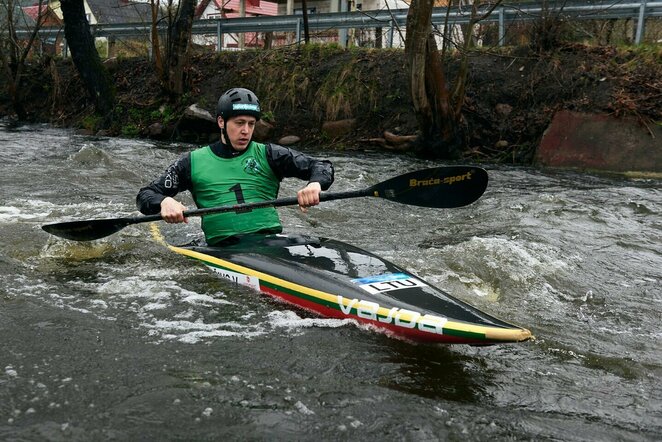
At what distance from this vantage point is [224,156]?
16.6ft

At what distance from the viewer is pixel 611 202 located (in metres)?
7.85

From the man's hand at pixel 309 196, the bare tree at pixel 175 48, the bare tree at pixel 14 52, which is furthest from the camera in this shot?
the bare tree at pixel 14 52

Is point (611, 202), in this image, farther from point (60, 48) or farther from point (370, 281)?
point (60, 48)

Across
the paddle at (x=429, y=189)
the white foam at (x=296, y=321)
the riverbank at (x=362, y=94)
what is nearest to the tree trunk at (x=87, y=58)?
the riverbank at (x=362, y=94)

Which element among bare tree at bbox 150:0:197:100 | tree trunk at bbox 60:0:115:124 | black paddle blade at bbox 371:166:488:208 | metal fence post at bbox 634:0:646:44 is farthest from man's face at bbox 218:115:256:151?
tree trunk at bbox 60:0:115:124

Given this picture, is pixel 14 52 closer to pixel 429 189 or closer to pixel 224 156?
pixel 224 156

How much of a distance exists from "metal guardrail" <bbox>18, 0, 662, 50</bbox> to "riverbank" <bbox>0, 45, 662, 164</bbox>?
618 millimetres

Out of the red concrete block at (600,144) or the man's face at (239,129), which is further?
the red concrete block at (600,144)

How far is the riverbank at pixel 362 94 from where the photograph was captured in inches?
442

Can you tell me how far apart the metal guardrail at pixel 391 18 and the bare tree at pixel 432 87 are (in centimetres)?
127

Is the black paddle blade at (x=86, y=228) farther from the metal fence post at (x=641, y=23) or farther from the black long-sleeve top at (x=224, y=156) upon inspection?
the metal fence post at (x=641, y=23)

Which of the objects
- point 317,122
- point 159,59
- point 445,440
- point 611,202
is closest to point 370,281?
point 445,440

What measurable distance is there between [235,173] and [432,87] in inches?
265

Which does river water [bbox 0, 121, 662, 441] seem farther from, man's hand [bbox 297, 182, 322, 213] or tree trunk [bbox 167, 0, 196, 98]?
tree trunk [bbox 167, 0, 196, 98]
